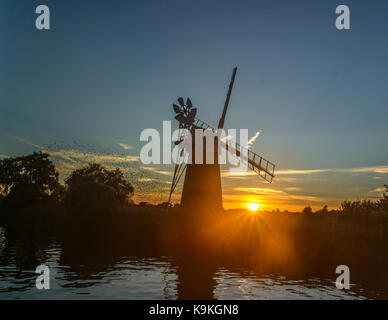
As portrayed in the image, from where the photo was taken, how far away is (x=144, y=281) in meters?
19.0

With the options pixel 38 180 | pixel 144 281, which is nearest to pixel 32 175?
pixel 38 180

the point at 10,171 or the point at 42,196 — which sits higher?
the point at 10,171

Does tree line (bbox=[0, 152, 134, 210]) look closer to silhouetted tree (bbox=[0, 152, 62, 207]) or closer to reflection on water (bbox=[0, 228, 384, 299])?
silhouetted tree (bbox=[0, 152, 62, 207])

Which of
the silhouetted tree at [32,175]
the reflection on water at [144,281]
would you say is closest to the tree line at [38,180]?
the silhouetted tree at [32,175]

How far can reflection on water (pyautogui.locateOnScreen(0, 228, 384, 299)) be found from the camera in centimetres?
1658

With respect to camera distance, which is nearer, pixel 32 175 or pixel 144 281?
pixel 144 281

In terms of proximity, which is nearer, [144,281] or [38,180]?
[144,281]

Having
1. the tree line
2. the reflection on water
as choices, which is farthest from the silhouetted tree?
the reflection on water

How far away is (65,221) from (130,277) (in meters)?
26.3

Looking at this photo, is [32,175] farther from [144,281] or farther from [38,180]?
[144,281]

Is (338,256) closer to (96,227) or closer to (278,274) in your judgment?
(278,274)

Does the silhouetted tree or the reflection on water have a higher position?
the silhouetted tree
